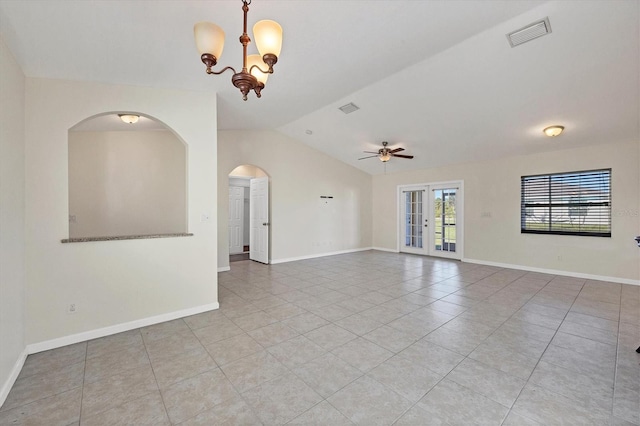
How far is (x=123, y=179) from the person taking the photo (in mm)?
4691

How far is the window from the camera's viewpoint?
5.05 metres

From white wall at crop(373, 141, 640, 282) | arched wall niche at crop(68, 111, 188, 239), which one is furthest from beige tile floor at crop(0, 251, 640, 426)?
arched wall niche at crop(68, 111, 188, 239)

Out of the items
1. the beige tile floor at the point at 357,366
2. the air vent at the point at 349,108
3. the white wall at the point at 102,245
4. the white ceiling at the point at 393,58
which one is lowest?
the beige tile floor at the point at 357,366

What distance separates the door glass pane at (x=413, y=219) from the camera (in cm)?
793

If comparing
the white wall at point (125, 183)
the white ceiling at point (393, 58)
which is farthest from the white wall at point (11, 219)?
the white wall at point (125, 183)

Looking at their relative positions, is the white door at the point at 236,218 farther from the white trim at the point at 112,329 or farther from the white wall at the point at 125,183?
the white trim at the point at 112,329

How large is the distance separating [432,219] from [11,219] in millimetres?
7812

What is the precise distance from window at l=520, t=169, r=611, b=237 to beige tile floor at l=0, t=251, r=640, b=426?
5.56 feet

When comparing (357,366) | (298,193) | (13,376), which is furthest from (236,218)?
(357,366)

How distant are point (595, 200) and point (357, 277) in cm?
473

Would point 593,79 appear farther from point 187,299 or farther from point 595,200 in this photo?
point 187,299

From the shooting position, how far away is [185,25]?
2.29 meters

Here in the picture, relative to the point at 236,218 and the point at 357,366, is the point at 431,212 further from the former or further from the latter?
the point at 357,366

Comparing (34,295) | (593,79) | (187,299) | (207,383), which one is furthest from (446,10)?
(34,295)
